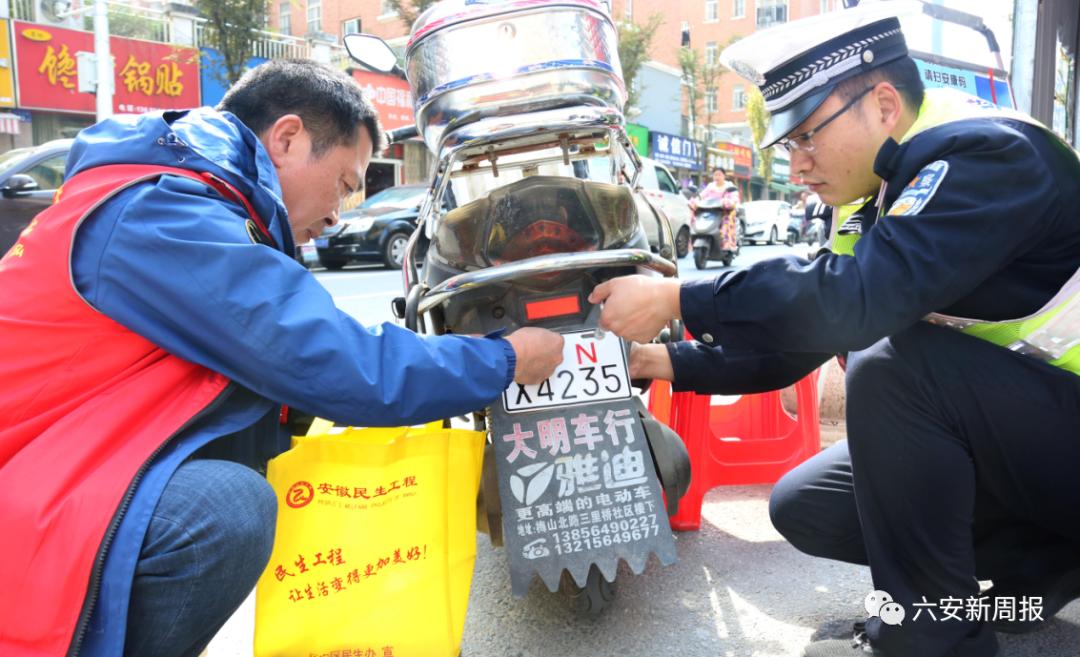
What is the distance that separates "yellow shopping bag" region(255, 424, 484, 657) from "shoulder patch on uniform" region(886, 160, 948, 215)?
40.0 inches

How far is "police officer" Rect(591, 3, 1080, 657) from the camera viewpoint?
1634mm

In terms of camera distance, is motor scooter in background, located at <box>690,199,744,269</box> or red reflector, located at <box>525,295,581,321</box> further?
motor scooter in background, located at <box>690,199,744,269</box>

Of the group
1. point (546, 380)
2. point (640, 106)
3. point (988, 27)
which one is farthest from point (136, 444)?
point (640, 106)

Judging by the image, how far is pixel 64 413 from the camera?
144 cm

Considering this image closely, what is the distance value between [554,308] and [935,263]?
909 millimetres

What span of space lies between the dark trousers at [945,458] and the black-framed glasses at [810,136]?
461mm

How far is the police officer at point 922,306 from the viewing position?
163 cm

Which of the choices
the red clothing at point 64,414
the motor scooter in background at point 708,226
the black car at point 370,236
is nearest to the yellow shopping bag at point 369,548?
the red clothing at point 64,414

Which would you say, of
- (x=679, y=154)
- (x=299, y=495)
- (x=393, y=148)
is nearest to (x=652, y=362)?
(x=299, y=495)

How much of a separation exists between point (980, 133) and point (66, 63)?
697 inches

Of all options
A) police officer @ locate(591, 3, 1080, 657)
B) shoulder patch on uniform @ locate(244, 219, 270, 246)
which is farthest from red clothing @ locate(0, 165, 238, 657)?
police officer @ locate(591, 3, 1080, 657)

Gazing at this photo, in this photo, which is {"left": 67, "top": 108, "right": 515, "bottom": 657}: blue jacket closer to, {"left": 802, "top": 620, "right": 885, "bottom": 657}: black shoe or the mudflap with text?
the mudflap with text

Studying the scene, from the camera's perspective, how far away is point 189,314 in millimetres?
1441

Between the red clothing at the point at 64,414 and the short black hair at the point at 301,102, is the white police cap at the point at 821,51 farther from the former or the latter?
the red clothing at the point at 64,414
